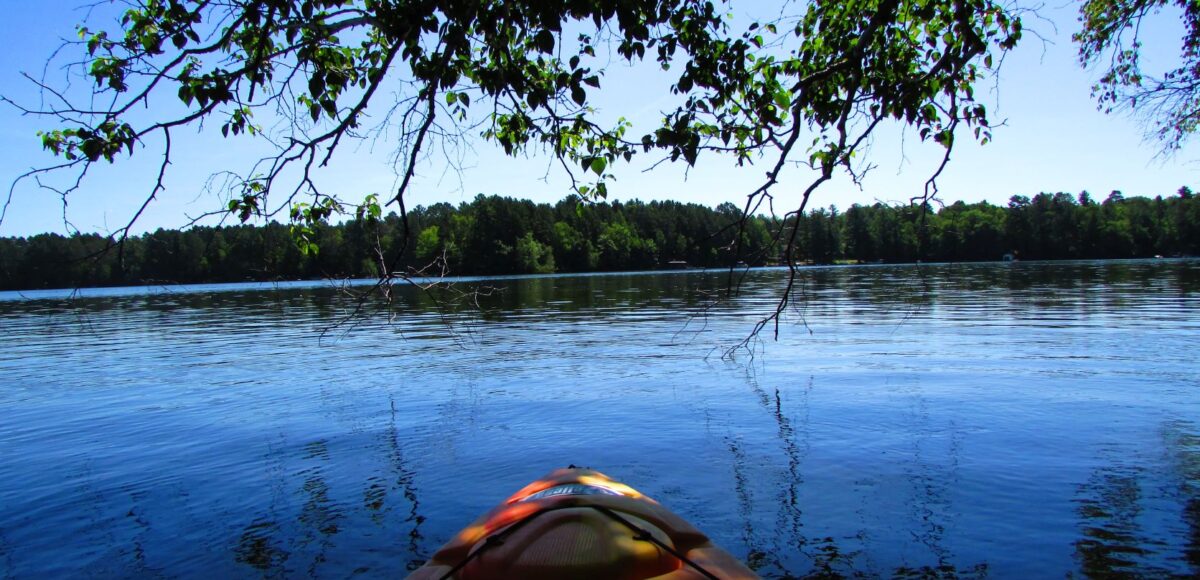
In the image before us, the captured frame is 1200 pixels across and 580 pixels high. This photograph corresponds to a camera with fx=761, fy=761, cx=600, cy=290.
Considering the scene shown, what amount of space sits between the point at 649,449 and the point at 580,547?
5912mm

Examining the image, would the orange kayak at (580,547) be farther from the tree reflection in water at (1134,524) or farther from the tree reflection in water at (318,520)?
the tree reflection in water at (1134,524)

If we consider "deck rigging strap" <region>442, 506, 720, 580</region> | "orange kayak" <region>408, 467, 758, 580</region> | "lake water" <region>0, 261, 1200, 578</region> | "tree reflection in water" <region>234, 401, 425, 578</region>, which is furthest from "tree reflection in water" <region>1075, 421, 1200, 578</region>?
"tree reflection in water" <region>234, 401, 425, 578</region>

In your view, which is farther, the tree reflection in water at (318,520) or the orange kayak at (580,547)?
the tree reflection in water at (318,520)

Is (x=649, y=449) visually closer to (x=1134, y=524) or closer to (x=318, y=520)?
(x=318, y=520)

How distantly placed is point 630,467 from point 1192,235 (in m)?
156

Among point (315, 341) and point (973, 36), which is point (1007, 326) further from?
point (315, 341)

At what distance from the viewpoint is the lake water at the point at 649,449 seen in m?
7.00

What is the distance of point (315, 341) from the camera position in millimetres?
25734

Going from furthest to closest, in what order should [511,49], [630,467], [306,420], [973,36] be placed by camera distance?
1. [306,420]
2. [630,467]
3. [511,49]
4. [973,36]

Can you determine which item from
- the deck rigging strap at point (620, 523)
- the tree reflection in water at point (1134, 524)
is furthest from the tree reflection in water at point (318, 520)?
the tree reflection in water at point (1134, 524)

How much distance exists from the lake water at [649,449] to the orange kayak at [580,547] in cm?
190

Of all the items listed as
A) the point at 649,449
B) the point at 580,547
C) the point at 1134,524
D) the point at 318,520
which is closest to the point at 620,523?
the point at 580,547

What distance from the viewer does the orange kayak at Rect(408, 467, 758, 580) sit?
14.5 ft

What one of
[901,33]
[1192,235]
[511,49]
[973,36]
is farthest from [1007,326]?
[1192,235]
